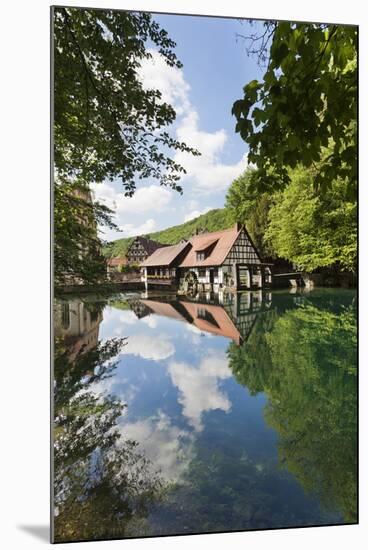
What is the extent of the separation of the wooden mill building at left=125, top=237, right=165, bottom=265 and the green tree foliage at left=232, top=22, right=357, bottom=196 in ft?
2.42

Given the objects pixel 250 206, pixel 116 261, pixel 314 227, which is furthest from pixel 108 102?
pixel 314 227

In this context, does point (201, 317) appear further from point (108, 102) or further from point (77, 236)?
point (108, 102)

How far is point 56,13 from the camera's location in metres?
1.95

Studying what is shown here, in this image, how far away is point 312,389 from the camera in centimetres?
231

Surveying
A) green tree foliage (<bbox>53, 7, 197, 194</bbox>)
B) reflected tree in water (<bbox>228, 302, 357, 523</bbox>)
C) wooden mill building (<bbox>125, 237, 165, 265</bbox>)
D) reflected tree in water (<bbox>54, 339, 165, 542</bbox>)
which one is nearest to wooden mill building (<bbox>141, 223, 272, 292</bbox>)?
wooden mill building (<bbox>125, 237, 165, 265</bbox>)

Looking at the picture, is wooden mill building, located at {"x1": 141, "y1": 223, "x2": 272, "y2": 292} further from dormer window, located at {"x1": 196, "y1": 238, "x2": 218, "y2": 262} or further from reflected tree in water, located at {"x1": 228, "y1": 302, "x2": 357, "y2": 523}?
reflected tree in water, located at {"x1": 228, "y1": 302, "x2": 357, "y2": 523}

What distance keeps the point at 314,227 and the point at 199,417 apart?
1381 mm

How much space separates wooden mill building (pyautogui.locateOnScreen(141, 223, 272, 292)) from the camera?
227cm

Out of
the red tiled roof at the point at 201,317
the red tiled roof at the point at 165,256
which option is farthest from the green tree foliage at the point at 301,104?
the red tiled roof at the point at 201,317

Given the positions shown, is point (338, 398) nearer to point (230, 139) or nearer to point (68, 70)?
point (230, 139)

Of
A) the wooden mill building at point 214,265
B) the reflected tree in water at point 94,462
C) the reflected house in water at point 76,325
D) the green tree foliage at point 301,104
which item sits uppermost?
the green tree foliage at point 301,104

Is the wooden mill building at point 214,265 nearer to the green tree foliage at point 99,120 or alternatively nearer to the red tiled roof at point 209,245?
the red tiled roof at point 209,245

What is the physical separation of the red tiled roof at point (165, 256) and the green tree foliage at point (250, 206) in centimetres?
37

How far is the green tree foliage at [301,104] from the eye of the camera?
1713 mm
